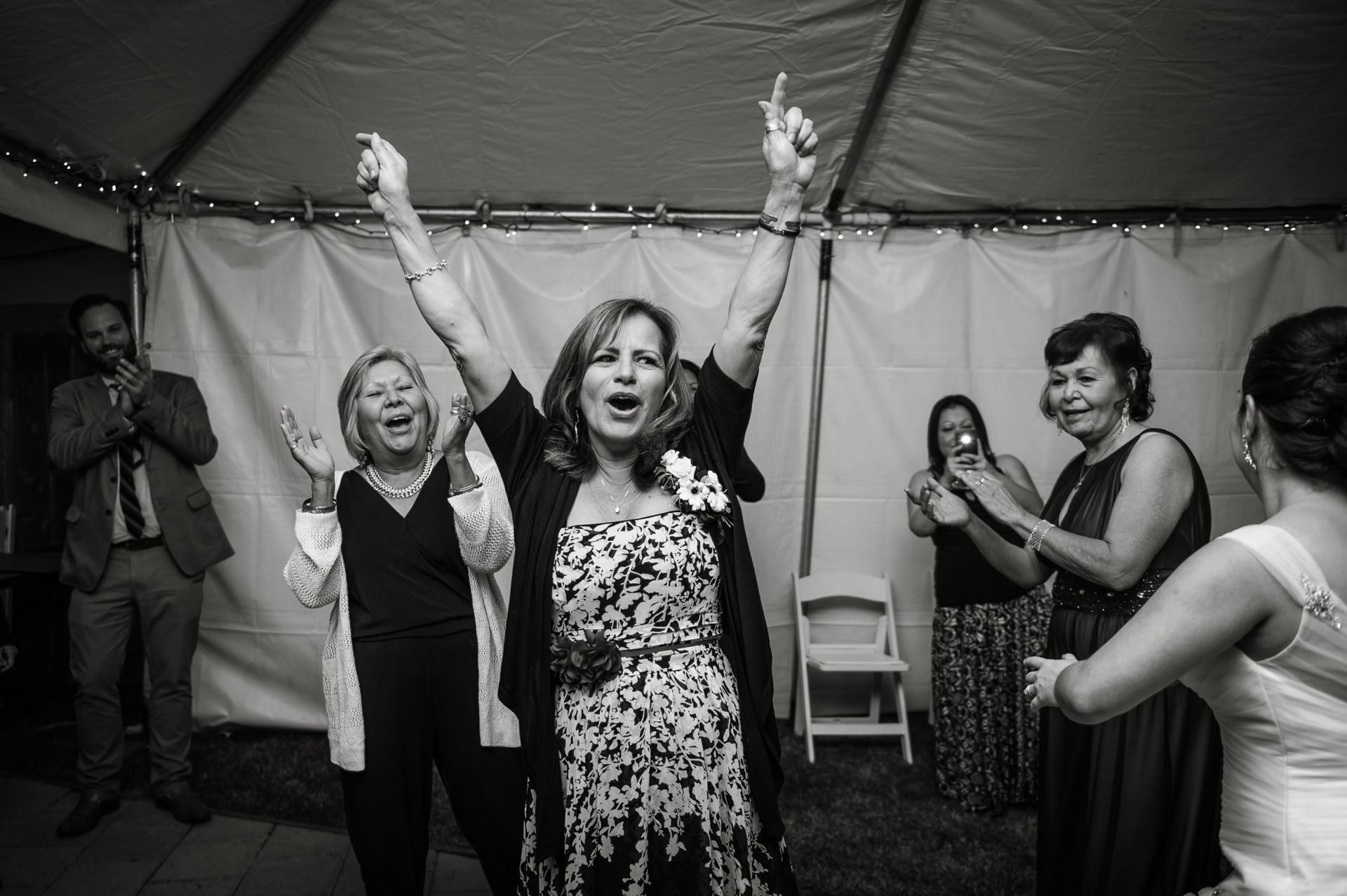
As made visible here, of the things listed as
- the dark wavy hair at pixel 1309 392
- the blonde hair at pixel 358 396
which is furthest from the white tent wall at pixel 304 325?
the dark wavy hair at pixel 1309 392

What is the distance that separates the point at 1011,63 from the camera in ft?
11.2

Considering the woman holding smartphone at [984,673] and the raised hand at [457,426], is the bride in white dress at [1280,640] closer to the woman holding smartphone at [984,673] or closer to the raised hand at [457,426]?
the raised hand at [457,426]

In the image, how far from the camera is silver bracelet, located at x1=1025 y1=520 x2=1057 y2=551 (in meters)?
2.42

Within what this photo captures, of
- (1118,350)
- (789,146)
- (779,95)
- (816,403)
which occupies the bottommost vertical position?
(816,403)

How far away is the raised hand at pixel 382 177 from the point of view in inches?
71.5

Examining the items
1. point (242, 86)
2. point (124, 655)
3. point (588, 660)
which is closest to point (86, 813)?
point (124, 655)

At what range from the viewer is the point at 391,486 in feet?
9.05

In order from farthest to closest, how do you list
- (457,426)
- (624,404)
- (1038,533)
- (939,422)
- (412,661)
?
(939,422), (412,661), (1038,533), (457,426), (624,404)

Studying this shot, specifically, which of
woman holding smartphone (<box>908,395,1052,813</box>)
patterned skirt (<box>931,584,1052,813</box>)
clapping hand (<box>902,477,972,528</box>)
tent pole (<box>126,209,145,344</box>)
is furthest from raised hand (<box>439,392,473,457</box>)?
tent pole (<box>126,209,145,344</box>)

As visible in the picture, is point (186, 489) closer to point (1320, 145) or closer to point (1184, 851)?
point (1184, 851)

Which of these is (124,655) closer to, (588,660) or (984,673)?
(588,660)

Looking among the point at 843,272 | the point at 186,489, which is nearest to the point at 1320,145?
the point at 843,272

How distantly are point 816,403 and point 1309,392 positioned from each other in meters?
3.29

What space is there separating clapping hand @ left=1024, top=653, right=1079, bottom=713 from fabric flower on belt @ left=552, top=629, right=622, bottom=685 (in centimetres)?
71
